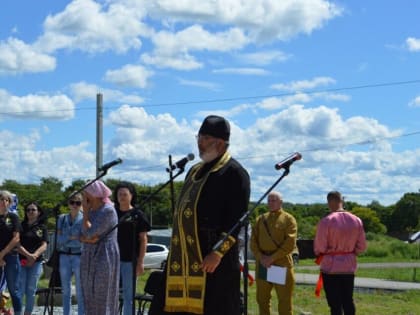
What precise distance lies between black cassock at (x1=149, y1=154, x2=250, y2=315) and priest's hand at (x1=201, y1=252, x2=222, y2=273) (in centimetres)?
25

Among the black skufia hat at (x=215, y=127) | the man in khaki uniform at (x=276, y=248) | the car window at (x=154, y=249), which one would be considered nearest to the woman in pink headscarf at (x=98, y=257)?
the man in khaki uniform at (x=276, y=248)

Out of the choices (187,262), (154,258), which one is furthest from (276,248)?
(154,258)

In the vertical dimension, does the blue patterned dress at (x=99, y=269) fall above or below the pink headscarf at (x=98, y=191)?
below

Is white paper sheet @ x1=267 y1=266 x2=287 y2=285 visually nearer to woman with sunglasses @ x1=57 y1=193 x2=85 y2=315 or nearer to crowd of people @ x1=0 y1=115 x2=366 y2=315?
crowd of people @ x1=0 y1=115 x2=366 y2=315

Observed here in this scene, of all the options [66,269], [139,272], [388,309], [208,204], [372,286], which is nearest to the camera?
[208,204]

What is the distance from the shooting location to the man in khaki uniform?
9859 millimetres

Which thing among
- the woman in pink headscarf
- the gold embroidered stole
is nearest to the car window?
the woman in pink headscarf

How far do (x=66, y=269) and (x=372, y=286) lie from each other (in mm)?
13045

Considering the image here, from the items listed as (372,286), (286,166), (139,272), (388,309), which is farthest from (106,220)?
(372,286)

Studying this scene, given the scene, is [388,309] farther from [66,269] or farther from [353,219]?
[66,269]

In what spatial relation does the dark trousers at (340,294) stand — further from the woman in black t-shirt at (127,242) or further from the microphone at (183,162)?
the microphone at (183,162)

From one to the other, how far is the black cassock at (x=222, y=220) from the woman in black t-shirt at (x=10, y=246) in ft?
15.8

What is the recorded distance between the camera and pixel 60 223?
34.1 ft

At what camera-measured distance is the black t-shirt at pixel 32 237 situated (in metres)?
10.7
